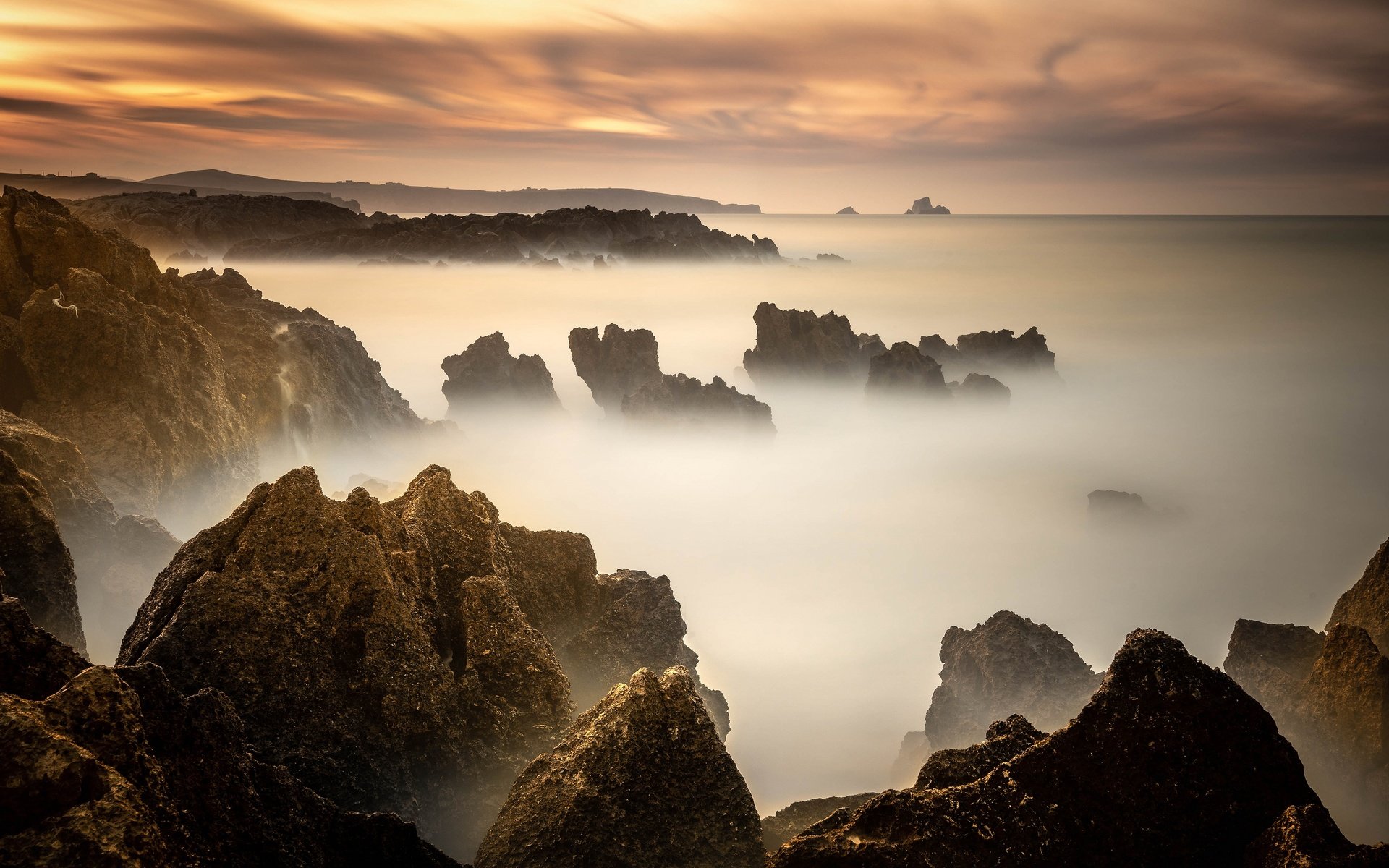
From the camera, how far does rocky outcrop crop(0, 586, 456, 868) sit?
539 cm

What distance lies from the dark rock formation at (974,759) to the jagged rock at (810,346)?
263ft

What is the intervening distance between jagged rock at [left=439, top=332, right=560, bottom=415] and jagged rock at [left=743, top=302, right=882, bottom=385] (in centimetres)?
2823

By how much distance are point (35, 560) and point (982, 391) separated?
261ft

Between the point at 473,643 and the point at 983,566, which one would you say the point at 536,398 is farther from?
the point at 473,643

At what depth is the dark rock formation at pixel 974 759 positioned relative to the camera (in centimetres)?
853

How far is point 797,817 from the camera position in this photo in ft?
37.5

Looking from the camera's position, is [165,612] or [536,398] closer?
[165,612]

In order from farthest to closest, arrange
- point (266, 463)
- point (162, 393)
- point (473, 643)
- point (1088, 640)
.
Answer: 1. point (1088, 640)
2. point (266, 463)
3. point (162, 393)
4. point (473, 643)

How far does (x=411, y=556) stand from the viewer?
469 inches

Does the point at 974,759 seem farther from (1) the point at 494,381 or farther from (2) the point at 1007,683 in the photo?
(1) the point at 494,381

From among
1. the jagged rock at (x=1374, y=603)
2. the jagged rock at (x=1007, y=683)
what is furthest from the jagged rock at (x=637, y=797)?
the jagged rock at (x=1374, y=603)

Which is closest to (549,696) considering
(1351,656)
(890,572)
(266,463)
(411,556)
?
(411,556)

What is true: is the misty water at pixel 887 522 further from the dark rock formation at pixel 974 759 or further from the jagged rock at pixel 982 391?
the dark rock formation at pixel 974 759

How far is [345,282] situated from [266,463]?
139509 millimetres
